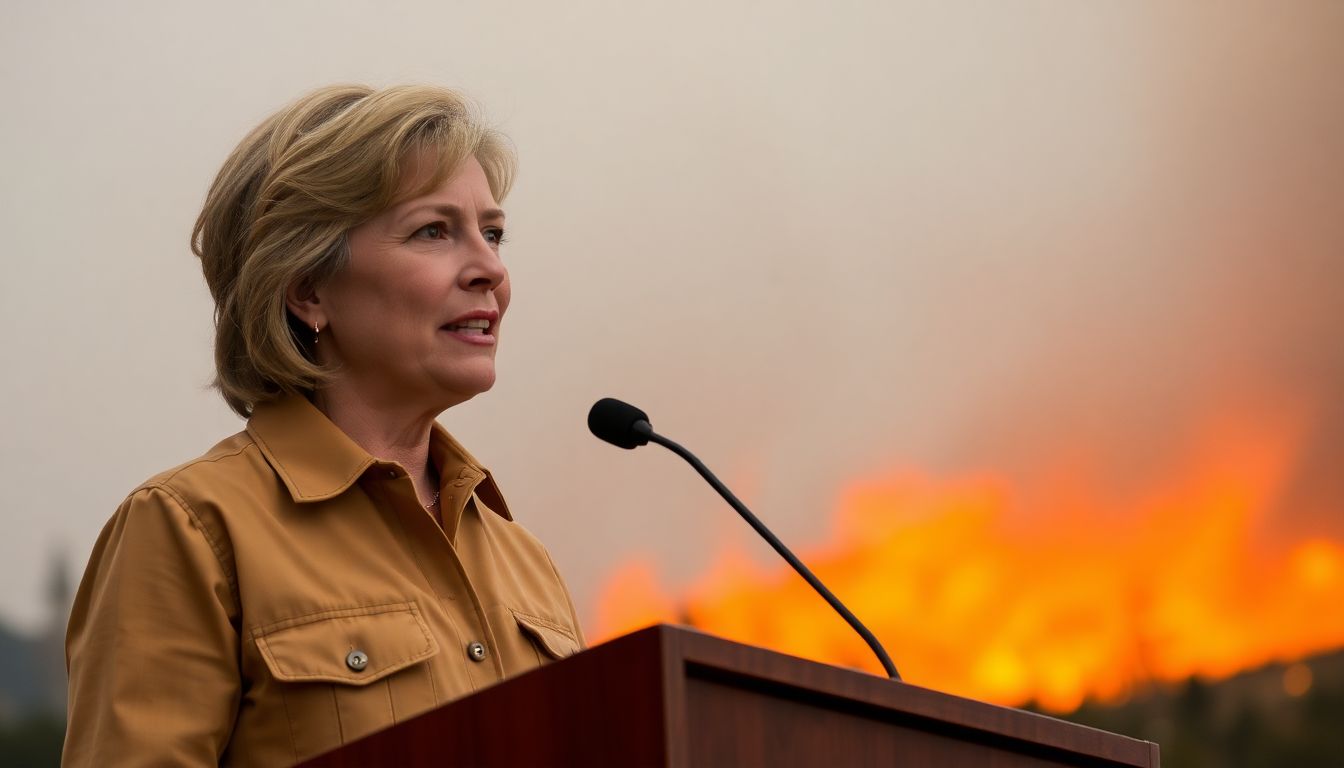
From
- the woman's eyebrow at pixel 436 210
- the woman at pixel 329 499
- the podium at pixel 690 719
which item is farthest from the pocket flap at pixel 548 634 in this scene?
the podium at pixel 690 719

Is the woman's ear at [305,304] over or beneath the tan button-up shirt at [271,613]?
over

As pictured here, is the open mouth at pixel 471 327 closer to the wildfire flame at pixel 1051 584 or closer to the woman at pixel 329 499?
Result: the woman at pixel 329 499

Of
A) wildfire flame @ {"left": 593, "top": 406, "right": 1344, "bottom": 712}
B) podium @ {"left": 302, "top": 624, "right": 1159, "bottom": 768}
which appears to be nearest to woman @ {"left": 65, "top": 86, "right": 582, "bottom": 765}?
podium @ {"left": 302, "top": 624, "right": 1159, "bottom": 768}

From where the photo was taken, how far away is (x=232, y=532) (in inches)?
57.1

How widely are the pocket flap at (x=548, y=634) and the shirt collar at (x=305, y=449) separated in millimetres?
249

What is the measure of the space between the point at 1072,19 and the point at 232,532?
10.0 ft

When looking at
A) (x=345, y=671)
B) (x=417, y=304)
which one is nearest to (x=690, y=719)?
(x=345, y=671)

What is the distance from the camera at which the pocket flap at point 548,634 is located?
168cm

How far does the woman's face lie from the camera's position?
1.67 m

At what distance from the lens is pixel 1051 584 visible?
370 cm

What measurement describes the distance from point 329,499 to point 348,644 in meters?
0.18

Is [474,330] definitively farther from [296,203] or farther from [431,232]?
[296,203]

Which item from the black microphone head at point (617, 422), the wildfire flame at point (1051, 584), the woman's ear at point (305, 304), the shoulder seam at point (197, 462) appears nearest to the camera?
the shoulder seam at point (197, 462)

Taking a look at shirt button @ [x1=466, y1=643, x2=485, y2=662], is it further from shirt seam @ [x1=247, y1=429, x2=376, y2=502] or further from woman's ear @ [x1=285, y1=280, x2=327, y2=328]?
woman's ear @ [x1=285, y1=280, x2=327, y2=328]
